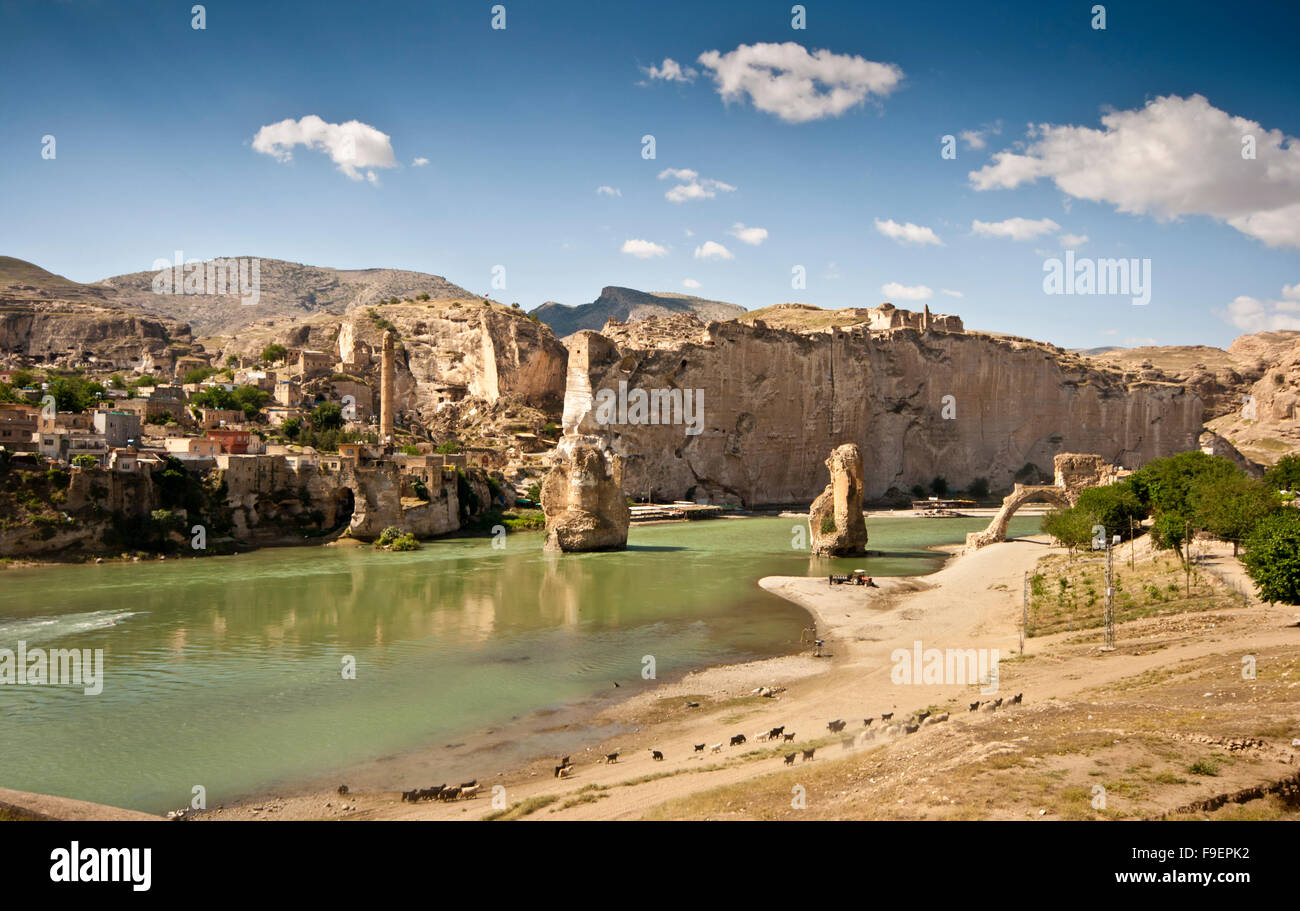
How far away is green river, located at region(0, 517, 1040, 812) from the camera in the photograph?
14.5m

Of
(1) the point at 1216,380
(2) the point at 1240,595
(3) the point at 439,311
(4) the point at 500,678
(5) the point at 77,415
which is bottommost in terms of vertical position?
(4) the point at 500,678

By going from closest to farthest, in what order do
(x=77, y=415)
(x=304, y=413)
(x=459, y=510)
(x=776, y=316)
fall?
(x=77, y=415), (x=459, y=510), (x=304, y=413), (x=776, y=316)

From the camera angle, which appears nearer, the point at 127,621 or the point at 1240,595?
the point at 1240,595

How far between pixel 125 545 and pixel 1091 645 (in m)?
40.6

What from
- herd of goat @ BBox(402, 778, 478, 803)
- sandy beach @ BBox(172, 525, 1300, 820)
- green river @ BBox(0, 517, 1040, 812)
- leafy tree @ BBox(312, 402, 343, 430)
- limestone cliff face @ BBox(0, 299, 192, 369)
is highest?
limestone cliff face @ BBox(0, 299, 192, 369)

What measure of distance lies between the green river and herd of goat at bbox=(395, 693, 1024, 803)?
1.01m

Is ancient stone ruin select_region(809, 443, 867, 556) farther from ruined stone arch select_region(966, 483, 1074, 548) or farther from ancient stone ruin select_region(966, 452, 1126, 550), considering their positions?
ancient stone ruin select_region(966, 452, 1126, 550)

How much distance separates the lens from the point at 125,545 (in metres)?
40.0

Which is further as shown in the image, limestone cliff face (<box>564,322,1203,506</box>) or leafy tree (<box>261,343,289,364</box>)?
leafy tree (<box>261,343,289,364</box>)

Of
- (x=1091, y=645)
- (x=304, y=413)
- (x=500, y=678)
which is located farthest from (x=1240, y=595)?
(x=304, y=413)

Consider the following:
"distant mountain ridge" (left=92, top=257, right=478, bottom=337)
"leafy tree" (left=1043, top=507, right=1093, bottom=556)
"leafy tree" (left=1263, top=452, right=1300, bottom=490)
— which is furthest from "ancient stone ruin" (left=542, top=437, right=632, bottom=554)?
"distant mountain ridge" (left=92, top=257, right=478, bottom=337)

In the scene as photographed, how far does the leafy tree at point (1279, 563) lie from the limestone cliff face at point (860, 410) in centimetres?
5533
